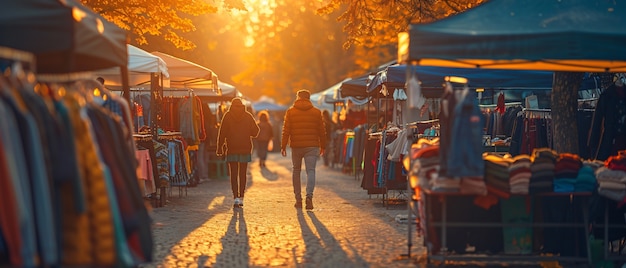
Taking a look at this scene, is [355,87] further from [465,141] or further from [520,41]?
[465,141]

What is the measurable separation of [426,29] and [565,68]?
241cm

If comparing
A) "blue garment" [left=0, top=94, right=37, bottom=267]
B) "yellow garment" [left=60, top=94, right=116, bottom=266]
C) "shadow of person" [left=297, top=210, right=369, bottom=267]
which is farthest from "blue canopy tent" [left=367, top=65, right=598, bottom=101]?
"blue garment" [left=0, top=94, right=37, bottom=267]

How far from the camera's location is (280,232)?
1221 cm

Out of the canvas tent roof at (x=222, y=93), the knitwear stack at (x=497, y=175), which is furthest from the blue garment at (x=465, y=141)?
the canvas tent roof at (x=222, y=93)

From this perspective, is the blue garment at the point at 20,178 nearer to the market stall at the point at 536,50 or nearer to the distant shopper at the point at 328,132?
the market stall at the point at 536,50

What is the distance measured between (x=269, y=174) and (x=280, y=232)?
51.6 ft

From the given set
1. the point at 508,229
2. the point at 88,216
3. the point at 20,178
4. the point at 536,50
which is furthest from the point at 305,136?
A: the point at 20,178

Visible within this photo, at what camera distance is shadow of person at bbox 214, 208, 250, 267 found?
9617mm

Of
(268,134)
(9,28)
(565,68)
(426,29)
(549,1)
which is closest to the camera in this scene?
(9,28)

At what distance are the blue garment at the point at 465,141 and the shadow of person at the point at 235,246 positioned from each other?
2415mm

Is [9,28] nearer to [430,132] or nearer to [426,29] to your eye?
[426,29]

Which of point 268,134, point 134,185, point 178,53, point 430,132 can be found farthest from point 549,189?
point 268,134

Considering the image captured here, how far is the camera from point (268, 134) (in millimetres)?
32562

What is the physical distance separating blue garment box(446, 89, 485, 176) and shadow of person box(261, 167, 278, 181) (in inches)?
660
